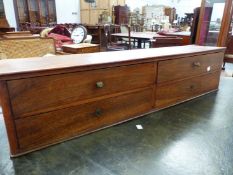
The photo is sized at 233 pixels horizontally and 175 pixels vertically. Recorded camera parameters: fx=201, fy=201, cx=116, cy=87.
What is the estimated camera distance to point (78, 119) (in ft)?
4.56

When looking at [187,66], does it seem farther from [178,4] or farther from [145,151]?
[178,4]

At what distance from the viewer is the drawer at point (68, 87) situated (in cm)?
112

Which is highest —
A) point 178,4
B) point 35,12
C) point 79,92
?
point 178,4

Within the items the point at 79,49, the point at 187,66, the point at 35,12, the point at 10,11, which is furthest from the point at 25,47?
the point at 35,12

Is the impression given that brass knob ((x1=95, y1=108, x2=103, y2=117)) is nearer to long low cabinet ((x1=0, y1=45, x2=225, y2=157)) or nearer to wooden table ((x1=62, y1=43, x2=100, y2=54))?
long low cabinet ((x1=0, y1=45, x2=225, y2=157))

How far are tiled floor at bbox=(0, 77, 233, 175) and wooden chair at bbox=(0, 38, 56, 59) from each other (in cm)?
102

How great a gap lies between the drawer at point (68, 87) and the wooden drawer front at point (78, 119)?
6cm

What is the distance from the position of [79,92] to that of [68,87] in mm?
89

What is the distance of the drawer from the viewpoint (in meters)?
1.12

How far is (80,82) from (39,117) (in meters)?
0.33

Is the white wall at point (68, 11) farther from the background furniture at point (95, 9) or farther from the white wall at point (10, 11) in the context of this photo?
the white wall at point (10, 11)

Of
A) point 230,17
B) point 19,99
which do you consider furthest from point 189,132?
point 230,17

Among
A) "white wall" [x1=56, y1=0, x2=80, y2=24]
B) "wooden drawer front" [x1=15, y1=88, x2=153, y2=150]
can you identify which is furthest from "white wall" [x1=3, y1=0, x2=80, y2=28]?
"wooden drawer front" [x1=15, y1=88, x2=153, y2=150]

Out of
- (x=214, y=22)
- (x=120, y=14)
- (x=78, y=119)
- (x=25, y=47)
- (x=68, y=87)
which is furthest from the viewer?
(x=120, y=14)
